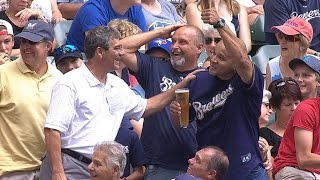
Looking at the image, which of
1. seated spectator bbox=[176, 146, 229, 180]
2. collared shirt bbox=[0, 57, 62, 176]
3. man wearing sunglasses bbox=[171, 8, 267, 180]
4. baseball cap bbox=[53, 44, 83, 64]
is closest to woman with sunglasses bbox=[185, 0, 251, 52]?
baseball cap bbox=[53, 44, 83, 64]

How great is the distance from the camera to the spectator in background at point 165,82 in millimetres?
7488

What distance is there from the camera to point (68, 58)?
7.96m

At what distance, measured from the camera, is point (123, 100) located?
7250mm

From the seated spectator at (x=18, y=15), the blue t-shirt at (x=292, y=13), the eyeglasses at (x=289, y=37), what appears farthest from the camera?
the blue t-shirt at (x=292, y=13)

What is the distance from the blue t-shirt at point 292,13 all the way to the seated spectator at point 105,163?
396 centimetres

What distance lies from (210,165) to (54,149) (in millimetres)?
1041

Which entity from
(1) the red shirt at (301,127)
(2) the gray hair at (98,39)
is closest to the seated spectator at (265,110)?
(1) the red shirt at (301,127)

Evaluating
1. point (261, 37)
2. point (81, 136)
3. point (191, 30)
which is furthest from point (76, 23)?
point (261, 37)

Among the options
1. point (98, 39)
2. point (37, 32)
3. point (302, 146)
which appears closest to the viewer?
point (98, 39)

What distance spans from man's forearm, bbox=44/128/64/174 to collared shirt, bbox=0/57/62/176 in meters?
0.52

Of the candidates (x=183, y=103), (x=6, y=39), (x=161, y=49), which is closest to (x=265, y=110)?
(x=161, y=49)

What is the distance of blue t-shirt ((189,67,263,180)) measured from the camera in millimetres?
7023

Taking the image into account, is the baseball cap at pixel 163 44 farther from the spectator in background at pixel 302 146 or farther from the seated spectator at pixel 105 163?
the seated spectator at pixel 105 163

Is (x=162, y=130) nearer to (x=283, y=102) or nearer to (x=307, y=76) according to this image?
(x=283, y=102)
